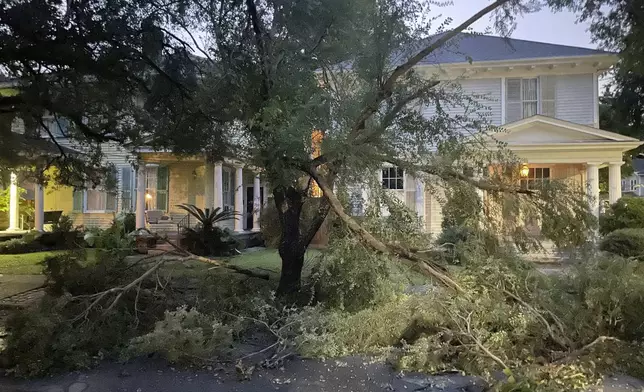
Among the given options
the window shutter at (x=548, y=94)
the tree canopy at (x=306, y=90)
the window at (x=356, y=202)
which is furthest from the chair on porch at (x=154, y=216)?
the window shutter at (x=548, y=94)

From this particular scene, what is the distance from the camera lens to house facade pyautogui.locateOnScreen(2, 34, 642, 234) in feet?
45.8

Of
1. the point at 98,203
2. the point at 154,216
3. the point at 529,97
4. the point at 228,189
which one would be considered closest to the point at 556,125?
the point at 529,97

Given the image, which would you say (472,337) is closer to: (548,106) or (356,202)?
(356,202)

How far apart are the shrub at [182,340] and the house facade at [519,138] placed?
21.1 feet

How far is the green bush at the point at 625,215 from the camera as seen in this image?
39.3 feet

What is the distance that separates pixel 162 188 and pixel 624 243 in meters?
15.8

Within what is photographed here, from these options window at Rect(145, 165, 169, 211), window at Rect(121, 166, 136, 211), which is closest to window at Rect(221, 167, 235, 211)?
window at Rect(145, 165, 169, 211)

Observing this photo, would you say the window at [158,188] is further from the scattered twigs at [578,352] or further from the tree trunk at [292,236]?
the scattered twigs at [578,352]

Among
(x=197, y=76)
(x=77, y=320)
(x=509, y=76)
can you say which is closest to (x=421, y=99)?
(x=197, y=76)

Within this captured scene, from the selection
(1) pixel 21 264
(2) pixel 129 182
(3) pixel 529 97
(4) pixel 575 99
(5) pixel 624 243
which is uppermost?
(3) pixel 529 97

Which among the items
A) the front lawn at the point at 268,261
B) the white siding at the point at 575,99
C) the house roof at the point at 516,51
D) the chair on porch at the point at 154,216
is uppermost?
the house roof at the point at 516,51

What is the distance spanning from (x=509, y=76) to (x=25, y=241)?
16.8 meters

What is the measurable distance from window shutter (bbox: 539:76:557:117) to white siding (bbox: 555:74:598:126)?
0.39 ft

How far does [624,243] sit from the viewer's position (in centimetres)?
987
